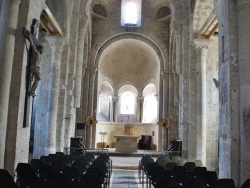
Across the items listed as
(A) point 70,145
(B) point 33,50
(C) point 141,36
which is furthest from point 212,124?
(C) point 141,36

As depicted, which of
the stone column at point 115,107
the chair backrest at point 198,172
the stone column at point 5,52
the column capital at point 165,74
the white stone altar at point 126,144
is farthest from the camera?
the stone column at point 115,107

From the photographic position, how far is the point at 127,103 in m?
31.1

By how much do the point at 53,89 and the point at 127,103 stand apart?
56.0 ft

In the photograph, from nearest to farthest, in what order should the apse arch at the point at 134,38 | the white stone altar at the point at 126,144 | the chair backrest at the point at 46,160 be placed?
the chair backrest at the point at 46,160
the white stone altar at the point at 126,144
the apse arch at the point at 134,38

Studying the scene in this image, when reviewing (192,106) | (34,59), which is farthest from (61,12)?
(192,106)

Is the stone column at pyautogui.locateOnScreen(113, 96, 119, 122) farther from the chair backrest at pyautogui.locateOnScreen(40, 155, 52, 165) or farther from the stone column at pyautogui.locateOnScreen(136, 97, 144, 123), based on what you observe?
the chair backrest at pyautogui.locateOnScreen(40, 155, 52, 165)

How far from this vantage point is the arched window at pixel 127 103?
30.9 metres

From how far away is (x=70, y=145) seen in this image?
662 inches

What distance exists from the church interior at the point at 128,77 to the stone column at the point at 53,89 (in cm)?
5

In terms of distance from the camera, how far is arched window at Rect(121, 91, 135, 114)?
3088cm

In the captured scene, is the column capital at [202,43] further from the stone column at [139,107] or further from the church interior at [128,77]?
the stone column at [139,107]

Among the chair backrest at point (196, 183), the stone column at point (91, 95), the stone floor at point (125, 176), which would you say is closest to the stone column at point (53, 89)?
the stone floor at point (125, 176)

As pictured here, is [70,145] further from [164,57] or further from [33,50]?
[164,57]

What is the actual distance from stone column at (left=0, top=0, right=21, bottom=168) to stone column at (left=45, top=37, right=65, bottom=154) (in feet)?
19.5
